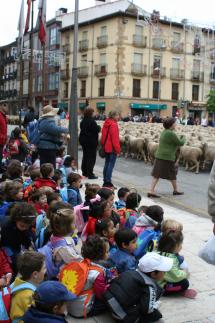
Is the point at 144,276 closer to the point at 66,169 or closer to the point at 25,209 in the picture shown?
the point at 25,209

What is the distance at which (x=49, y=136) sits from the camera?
28.9 feet

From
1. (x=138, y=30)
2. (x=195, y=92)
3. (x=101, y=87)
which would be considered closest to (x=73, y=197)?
(x=101, y=87)

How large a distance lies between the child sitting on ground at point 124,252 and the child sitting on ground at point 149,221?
2.28ft

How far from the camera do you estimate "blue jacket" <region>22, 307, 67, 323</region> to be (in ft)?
9.87

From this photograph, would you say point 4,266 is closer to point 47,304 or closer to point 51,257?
point 51,257

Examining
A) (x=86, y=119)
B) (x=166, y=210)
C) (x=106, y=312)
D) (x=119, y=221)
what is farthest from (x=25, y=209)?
(x=86, y=119)

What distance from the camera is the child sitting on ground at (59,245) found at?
420 centimetres

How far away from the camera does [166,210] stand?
27.3 feet

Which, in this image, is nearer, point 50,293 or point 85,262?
point 50,293

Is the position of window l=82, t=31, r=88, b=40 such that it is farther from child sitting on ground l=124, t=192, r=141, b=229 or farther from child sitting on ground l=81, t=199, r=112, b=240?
child sitting on ground l=81, t=199, r=112, b=240

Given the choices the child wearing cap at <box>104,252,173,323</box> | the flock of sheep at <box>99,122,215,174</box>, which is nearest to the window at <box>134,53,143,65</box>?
the flock of sheep at <box>99,122,215,174</box>

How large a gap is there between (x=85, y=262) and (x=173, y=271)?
0.87 meters

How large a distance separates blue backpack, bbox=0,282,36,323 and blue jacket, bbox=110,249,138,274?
3.37ft

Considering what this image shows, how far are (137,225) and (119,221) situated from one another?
0.34 m
